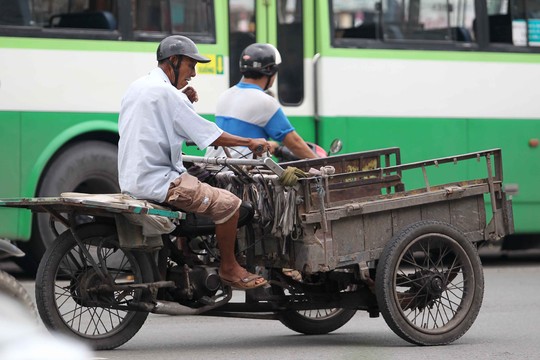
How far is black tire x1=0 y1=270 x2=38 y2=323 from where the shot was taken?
6.21 metres

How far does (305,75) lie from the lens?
44.5 feet

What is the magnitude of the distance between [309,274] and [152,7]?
5.32m

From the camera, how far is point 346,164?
8266mm

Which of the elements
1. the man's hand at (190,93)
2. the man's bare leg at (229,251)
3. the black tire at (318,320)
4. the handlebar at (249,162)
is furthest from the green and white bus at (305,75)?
the man's bare leg at (229,251)

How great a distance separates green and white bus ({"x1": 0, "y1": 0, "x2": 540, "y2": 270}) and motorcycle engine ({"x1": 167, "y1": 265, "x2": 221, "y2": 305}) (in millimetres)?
4603

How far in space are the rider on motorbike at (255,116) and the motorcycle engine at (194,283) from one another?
0.99 metres

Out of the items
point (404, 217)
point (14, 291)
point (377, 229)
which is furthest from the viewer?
point (404, 217)

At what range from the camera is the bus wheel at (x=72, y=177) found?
12.5 metres

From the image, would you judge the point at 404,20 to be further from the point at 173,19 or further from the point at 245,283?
the point at 245,283

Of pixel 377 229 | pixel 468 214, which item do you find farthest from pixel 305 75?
pixel 377 229

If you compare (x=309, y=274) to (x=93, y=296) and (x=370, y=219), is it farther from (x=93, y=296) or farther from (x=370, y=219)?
(x=93, y=296)

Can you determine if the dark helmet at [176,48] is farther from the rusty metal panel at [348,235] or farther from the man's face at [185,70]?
the rusty metal panel at [348,235]

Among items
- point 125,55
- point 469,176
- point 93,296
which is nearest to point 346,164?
point 93,296

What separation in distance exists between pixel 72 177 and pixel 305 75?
2.66 m
